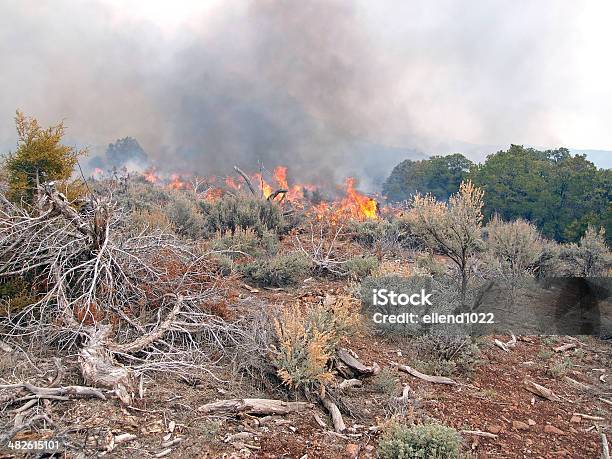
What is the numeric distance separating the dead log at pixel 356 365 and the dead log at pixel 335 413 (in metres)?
0.94

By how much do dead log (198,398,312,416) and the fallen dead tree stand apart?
67 centimetres

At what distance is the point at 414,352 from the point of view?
6430 millimetres

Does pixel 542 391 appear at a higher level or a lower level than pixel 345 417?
higher

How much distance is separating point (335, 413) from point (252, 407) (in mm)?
855

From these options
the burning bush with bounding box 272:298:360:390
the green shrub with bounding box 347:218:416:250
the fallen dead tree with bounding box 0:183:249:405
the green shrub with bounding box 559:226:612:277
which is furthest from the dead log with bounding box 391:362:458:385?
the green shrub with bounding box 559:226:612:277

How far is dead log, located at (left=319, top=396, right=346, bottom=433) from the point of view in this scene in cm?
401

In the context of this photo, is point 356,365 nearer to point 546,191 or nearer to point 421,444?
point 421,444

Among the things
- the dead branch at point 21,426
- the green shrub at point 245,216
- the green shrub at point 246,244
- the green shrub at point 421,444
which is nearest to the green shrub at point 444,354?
the green shrub at point 421,444

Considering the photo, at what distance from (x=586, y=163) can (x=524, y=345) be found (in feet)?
69.7

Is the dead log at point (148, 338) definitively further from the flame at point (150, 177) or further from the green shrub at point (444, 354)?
the flame at point (150, 177)

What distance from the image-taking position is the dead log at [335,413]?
4.01m

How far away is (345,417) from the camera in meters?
4.34

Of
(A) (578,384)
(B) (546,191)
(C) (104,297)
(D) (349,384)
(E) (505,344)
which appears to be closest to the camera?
(D) (349,384)

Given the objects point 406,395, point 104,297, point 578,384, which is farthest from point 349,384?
point 578,384
